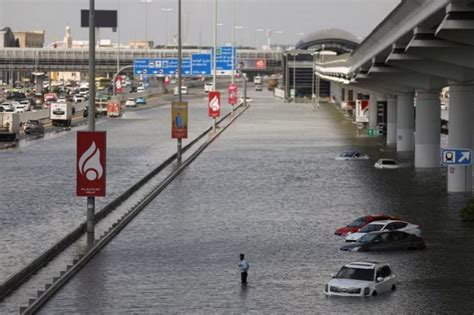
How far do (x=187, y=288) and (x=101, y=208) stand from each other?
17.8 meters

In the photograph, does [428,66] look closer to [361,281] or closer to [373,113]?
[361,281]

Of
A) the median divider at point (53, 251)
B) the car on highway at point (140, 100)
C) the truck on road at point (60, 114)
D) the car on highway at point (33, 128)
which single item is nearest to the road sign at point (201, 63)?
the truck on road at point (60, 114)

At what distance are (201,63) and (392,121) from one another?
47803 mm

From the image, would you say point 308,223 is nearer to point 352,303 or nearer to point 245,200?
point 245,200

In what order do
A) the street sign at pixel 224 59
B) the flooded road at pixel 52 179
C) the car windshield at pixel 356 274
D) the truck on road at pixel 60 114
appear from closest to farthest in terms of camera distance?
the car windshield at pixel 356 274, the flooded road at pixel 52 179, the truck on road at pixel 60 114, the street sign at pixel 224 59

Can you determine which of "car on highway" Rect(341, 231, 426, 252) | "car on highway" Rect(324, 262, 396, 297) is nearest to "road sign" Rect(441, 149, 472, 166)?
"car on highway" Rect(341, 231, 426, 252)

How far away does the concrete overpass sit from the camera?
146ft

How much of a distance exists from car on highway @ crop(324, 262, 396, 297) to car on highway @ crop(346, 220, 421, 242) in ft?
27.2

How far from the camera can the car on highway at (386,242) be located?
38.4 m

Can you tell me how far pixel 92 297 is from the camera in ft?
99.1

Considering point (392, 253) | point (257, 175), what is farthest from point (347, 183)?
point (392, 253)

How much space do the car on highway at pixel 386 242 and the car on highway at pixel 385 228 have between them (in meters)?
0.60

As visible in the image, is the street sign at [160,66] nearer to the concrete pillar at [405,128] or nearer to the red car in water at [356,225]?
the concrete pillar at [405,128]

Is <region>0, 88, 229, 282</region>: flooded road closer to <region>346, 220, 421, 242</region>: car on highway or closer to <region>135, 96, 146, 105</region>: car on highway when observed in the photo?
<region>346, 220, 421, 242</region>: car on highway
